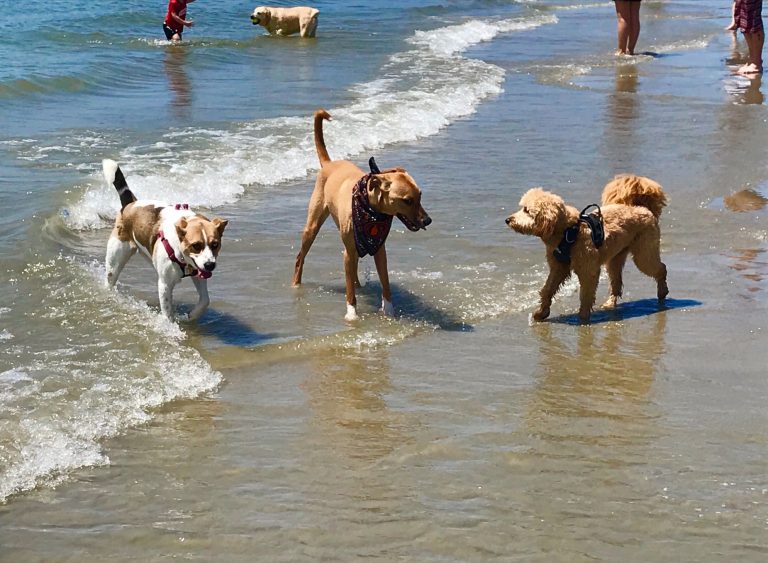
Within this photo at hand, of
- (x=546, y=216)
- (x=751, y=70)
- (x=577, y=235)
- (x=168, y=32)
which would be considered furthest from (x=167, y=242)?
(x=168, y=32)

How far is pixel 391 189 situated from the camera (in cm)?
689

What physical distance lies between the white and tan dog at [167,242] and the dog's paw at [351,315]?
3.15 ft

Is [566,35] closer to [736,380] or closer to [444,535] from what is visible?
[736,380]

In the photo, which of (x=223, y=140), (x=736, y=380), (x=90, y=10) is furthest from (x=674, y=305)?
(x=90, y=10)

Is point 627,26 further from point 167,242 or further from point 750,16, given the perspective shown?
point 167,242

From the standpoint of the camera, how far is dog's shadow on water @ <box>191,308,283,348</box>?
673 cm

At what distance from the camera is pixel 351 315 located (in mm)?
A: 7223

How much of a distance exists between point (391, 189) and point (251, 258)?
196 cm

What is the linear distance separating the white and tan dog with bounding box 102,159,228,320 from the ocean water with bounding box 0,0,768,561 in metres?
0.23

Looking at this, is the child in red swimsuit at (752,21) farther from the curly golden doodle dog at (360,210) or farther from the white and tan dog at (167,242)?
the white and tan dog at (167,242)

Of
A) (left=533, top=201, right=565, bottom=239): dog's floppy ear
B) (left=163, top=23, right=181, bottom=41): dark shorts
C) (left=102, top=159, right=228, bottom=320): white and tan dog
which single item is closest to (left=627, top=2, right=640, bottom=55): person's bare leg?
(left=163, top=23, right=181, bottom=41): dark shorts

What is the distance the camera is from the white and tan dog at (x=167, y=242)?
21.6ft

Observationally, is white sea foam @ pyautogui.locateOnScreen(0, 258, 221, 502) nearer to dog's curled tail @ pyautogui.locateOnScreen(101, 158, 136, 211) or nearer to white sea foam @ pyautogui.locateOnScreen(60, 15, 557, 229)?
dog's curled tail @ pyautogui.locateOnScreen(101, 158, 136, 211)

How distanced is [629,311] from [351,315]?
194 centimetres
